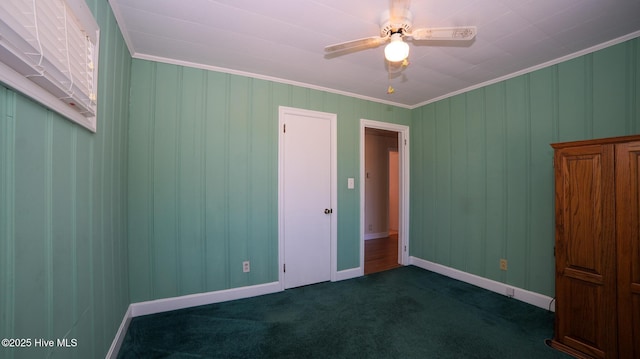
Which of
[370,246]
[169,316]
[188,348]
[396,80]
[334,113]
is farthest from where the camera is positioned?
[370,246]

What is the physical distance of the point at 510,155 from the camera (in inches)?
116

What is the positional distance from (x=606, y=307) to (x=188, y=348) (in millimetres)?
3174

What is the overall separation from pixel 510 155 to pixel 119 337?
13.8 feet

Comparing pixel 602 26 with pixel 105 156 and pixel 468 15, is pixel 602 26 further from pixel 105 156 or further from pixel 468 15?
pixel 105 156

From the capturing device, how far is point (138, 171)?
96.8 inches

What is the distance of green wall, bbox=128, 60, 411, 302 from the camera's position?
8.14ft

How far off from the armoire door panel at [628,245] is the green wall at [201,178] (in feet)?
9.59

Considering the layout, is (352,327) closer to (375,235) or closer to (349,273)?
(349,273)

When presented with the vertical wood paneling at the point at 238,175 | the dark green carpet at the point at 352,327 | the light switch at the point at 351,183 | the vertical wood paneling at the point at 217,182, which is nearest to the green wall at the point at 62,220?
the dark green carpet at the point at 352,327

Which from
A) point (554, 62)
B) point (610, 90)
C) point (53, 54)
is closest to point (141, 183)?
point (53, 54)

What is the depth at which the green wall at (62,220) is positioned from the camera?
86cm

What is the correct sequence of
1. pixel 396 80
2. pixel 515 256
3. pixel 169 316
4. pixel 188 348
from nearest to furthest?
1. pixel 188 348
2. pixel 169 316
3. pixel 515 256
4. pixel 396 80

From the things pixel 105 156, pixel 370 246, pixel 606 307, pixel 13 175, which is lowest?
pixel 370 246

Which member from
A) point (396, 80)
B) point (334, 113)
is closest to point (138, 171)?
point (334, 113)
